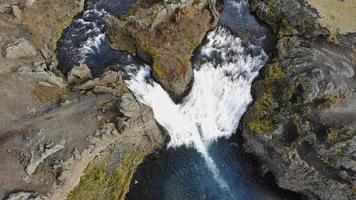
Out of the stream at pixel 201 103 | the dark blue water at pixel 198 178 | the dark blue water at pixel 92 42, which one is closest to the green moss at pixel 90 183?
the dark blue water at pixel 198 178

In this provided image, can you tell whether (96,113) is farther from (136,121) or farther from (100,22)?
(100,22)

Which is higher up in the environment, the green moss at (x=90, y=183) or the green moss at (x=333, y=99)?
the green moss at (x=333, y=99)

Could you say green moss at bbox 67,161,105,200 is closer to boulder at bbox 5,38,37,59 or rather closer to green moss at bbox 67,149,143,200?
green moss at bbox 67,149,143,200

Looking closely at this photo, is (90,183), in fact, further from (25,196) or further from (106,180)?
(25,196)

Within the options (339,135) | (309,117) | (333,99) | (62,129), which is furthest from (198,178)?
(333,99)

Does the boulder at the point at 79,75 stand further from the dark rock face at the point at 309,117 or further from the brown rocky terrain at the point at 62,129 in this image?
the dark rock face at the point at 309,117

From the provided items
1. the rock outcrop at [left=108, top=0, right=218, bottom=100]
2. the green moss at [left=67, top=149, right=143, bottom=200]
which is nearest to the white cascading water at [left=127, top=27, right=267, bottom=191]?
the rock outcrop at [left=108, top=0, right=218, bottom=100]
